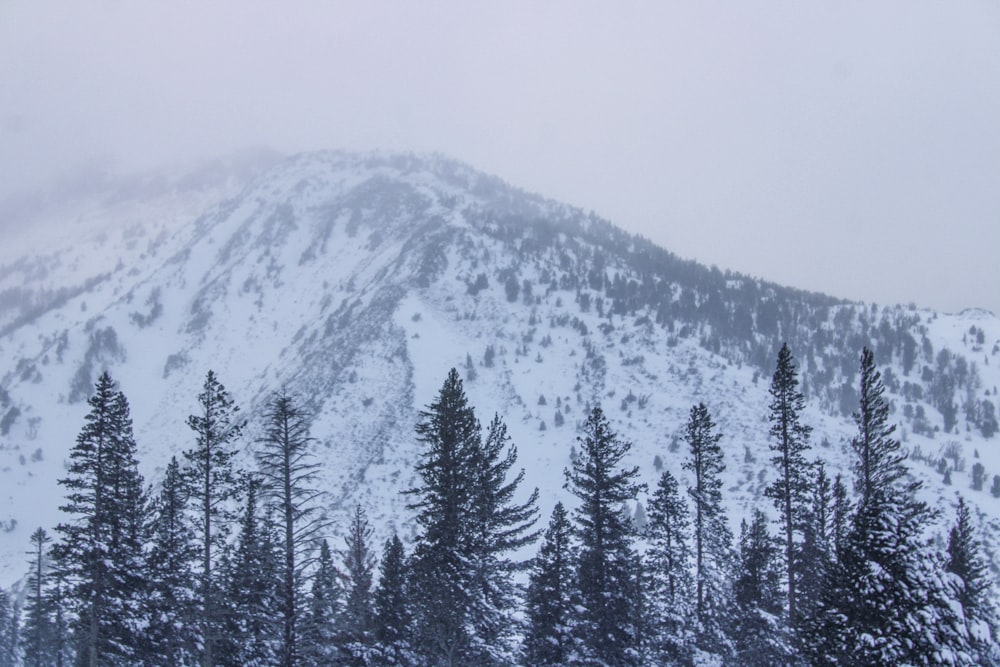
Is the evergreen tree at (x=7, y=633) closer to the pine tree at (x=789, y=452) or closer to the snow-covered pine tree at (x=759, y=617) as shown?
the snow-covered pine tree at (x=759, y=617)

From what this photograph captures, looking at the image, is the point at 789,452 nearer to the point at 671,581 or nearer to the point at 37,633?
the point at 671,581

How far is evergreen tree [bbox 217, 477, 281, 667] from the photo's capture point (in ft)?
86.9

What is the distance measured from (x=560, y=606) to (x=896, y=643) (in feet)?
48.1

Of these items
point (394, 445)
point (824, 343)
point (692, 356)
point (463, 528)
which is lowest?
point (463, 528)

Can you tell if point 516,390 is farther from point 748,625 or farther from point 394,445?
point 748,625

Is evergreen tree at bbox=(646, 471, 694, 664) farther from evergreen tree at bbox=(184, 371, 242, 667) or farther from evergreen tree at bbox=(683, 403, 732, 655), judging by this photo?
evergreen tree at bbox=(184, 371, 242, 667)

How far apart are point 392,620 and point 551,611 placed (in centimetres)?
799

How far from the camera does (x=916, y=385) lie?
16425 centimetres

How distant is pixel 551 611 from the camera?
2906 centimetres

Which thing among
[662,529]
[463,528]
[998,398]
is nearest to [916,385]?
[998,398]

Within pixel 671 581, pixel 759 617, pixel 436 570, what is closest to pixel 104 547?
pixel 436 570

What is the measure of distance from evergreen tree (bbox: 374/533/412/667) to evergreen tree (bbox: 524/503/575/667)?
5.84 meters

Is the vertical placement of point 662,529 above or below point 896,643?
above

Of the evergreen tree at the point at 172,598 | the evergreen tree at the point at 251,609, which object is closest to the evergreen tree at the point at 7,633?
the evergreen tree at the point at 172,598
